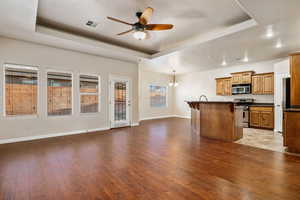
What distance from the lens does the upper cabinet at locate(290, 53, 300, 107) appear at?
3.57m

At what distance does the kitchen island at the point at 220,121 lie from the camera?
4.23 m

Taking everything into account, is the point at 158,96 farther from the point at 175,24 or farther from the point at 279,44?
the point at 279,44

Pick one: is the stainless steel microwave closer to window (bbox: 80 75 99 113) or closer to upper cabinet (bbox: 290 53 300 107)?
upper cabinet (bbox: 290 53 300 107)

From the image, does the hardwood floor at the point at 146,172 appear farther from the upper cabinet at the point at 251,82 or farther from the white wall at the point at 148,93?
the white wall at the point at 148,93

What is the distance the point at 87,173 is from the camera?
7.99 feet

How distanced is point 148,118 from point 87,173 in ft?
21.5

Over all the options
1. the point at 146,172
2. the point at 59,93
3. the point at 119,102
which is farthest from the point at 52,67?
the point at 146,172

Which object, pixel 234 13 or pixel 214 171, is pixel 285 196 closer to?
pixel 214 171

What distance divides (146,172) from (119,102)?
14.0 feet

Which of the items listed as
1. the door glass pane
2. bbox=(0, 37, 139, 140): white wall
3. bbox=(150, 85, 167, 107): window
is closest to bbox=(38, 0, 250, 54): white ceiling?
bbox=(0, 37, 139, 140): white wall

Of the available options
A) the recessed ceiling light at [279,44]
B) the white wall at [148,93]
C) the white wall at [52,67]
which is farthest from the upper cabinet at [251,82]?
the white wall at [52,67]

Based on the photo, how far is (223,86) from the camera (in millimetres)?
7527

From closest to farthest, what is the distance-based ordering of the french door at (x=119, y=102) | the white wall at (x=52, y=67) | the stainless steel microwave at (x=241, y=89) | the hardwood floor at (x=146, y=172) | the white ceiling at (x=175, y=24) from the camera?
the hardwood floor at (x=146, y=172), the white ceiling at (x=175, y=24), the white wall at (x=52, y=67), the french door at (x=119, y=102), the stainless steel microwave at (x=241, y=89)

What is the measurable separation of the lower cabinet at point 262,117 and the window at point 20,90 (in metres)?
7.81
